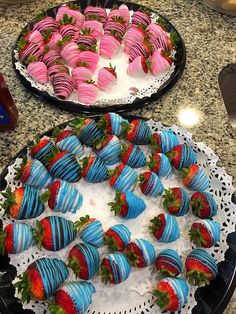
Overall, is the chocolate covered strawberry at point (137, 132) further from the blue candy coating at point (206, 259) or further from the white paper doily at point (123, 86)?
the blue candy coating at point (206, 259)

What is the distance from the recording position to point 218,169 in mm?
768

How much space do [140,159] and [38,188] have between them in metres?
0.18

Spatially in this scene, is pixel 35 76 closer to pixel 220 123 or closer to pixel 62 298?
pixel 220 123

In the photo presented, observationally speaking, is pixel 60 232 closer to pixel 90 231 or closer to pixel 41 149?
pixel 90 231

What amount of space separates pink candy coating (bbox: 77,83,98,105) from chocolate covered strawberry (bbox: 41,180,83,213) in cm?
23

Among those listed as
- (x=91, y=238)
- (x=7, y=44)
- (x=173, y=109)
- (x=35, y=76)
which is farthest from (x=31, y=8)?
(x=91, y=238)

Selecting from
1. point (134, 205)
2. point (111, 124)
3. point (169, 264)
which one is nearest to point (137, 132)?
point (111, 124)

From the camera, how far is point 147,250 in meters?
0.65

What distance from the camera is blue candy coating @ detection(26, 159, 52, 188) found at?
73 cm

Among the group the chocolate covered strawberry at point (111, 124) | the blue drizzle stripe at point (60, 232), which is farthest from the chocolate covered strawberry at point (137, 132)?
the blue drizzle stripe at point (60, 232)

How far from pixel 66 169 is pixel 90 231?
128mm

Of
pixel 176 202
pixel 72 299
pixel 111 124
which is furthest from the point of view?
pixel 111 124

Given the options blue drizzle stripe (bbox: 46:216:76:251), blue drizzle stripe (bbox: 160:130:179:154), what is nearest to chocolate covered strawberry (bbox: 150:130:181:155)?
blue drizzle stripe (bbox: 160:130:179:154)

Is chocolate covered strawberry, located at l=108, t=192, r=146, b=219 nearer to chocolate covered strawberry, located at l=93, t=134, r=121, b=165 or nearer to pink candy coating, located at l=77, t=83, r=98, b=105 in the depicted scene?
chocolate covered strawberry, located at l=93, t=134, r=121, b=165
